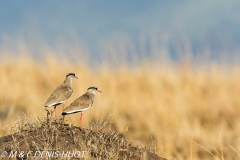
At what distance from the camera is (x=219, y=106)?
47.1ft

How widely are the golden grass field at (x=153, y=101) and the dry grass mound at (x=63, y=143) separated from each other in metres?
5.05

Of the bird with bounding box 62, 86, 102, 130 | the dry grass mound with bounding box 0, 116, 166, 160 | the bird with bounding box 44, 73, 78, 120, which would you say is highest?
the bird with bounding box 44, 73, 78, 120

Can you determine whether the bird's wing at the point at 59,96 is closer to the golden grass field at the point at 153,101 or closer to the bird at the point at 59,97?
the bird at the point at 59,97

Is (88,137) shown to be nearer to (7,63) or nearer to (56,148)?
(56,148)

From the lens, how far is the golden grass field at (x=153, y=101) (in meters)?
11.3

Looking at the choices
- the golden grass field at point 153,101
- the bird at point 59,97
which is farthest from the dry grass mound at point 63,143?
the golden grass field at point 153,101

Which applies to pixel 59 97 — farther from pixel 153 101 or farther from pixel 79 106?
pixel 153 101

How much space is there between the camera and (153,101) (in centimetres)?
1423

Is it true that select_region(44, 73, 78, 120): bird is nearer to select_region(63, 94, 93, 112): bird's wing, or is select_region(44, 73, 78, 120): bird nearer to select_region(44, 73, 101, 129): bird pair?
select_region(44, 73, 101, 129): bird pair

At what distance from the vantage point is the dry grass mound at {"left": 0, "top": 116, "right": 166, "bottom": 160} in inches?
195

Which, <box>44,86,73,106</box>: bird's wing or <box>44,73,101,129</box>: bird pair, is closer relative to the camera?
<box>44,73,101,129</box>: bird pair

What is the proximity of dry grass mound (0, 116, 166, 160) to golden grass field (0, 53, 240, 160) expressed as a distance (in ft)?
16.6

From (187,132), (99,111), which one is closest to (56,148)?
(187,132)

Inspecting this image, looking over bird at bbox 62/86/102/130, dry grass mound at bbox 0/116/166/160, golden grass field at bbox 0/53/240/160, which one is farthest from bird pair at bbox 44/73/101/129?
golden grass field at bbox 0/53/240/160
